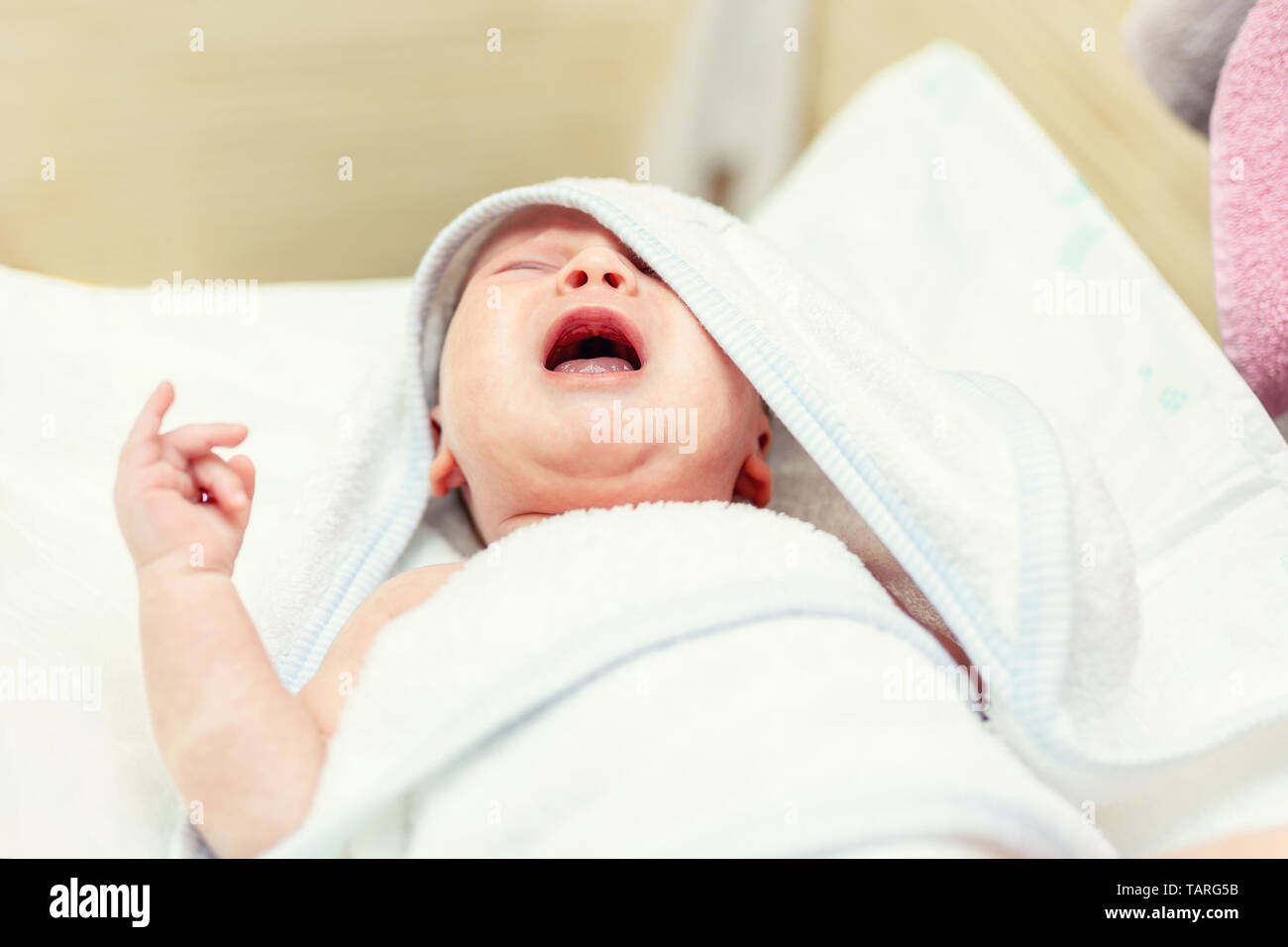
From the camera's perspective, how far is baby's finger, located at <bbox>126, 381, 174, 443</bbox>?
0.73m

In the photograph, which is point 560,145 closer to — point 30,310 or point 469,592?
point 30,310

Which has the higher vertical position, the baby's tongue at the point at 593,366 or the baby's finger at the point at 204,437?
the baby's tongue at the point at 593,366

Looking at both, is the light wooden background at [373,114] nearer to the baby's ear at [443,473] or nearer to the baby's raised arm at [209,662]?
the baby's ear at [443,473]

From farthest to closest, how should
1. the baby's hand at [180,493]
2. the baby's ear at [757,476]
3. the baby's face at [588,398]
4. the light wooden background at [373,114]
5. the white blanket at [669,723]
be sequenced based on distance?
the light wooden background at [373,114], the baby's ear at [757,476], the baby's face at [588,398], the baby's hand at [180,493], the white blanket at [669,723]

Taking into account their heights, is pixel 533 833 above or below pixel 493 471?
below

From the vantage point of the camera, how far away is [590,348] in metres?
0.93

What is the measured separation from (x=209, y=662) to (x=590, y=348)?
1.33 ft

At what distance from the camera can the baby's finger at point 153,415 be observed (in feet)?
2.40

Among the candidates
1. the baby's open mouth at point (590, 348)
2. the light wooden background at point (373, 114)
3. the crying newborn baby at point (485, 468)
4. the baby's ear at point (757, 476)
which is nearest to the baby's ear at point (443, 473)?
the crying newborn baby at point (485, 468)

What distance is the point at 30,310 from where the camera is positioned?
1.07m

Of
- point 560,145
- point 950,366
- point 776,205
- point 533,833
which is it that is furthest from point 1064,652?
point 560,145

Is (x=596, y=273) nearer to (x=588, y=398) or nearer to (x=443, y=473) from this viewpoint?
(x=588, y=398)

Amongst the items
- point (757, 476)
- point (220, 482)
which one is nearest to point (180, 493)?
point (220, 482)

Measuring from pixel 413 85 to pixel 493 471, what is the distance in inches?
29.9
